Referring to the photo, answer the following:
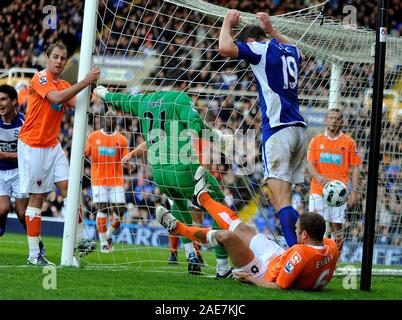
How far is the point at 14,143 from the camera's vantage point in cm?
1018

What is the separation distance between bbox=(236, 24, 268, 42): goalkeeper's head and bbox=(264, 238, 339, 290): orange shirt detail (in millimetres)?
1968

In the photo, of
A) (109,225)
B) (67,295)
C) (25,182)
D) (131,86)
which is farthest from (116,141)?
(67,295)

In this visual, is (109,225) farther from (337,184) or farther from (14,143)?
(337,184)

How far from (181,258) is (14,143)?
9.24ft

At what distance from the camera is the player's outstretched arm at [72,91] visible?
8.27 metres

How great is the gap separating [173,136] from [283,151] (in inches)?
51.6

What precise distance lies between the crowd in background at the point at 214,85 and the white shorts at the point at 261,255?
1.30 meters

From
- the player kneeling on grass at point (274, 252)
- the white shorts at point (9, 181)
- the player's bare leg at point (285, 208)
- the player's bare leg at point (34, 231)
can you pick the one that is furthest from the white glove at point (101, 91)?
the white shorts at point (9, 181)

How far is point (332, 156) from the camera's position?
11125 mm

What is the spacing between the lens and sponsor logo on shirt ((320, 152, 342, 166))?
36.5 feet

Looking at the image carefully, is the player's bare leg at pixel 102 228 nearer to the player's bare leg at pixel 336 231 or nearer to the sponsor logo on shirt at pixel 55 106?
the player's bare leg at pixel 336 231

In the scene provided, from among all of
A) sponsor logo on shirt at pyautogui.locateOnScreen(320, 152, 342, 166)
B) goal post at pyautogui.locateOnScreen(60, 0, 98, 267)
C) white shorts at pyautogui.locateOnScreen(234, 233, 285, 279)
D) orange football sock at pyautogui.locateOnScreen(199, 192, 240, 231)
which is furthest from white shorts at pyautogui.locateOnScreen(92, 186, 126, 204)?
white shorts at pyautogui.locateOnScreen(234, 233, 285, 279)

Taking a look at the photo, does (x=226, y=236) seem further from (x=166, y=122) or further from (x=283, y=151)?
(x=166, y=122)

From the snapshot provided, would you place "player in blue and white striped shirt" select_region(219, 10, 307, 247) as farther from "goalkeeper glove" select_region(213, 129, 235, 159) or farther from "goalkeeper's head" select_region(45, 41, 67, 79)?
"goalkeeper's head" select_region(45, 41, 67, 79)
